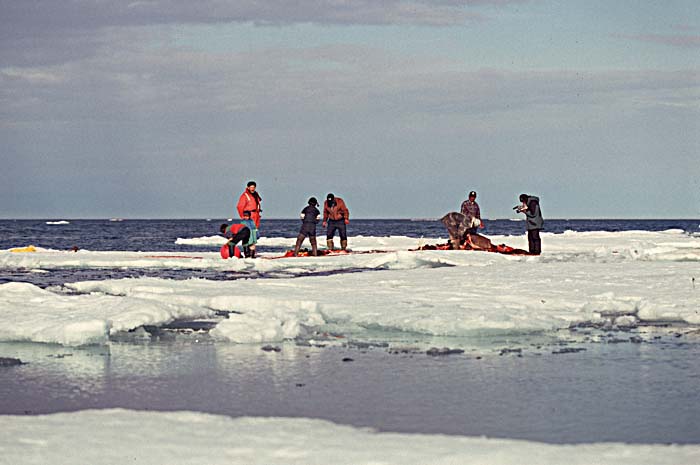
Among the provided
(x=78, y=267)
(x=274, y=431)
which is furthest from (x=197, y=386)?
(x=78, y=267)

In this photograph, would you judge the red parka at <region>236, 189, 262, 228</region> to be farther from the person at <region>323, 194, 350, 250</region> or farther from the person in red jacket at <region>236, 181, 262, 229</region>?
the person at <region>323, 194, 350, 250</region>

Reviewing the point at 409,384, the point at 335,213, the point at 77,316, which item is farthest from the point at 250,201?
the point at 409,384

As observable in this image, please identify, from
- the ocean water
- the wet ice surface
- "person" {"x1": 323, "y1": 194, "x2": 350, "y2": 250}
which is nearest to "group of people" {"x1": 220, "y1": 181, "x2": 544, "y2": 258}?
"person" {"x1": 323, "y1": 194, "x2": 350, "y2": 250}

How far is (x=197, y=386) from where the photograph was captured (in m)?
7.22

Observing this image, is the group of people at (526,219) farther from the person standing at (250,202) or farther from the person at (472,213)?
the person standing at (250,202)

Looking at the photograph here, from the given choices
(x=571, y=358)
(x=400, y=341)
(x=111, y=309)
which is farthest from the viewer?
(x=111, y=309)

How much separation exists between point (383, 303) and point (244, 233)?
1051 cm

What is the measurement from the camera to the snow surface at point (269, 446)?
16.3ft

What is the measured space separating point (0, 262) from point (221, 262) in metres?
6.85

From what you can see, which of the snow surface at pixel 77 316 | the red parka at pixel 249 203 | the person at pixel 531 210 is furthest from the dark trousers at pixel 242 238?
the snow surface at pixel 77 316

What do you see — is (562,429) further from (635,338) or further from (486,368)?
(635,338)

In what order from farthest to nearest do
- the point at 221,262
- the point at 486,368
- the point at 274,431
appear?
the point at 221,262
the point at 486,368
the point at 274,431

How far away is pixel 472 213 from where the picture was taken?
23.8m

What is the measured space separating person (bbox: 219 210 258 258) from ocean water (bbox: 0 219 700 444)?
19.4ft
